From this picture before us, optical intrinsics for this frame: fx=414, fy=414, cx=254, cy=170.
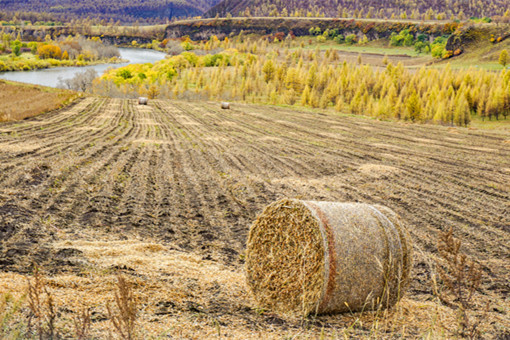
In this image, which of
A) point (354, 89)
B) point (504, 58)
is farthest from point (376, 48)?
point (354, 89)

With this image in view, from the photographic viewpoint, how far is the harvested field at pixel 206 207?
6133 mm

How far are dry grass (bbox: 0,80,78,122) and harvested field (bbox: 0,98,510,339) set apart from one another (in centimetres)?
439

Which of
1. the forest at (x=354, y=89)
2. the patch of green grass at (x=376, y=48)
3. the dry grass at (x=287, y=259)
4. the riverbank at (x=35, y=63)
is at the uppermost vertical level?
the patch of green grass at (x=376, y=48)

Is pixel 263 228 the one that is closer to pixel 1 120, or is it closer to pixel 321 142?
pixel 321 142

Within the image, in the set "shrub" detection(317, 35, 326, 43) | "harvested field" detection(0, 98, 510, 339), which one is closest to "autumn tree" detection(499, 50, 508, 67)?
"harvested field" detection(0, 98, 510, 339)

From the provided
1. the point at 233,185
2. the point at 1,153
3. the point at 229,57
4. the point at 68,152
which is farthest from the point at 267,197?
the point at 229,57

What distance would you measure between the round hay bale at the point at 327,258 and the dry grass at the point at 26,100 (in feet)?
97.9

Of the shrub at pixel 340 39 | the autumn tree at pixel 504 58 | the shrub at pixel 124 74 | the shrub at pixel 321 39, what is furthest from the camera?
the shrub at pixel 321 39

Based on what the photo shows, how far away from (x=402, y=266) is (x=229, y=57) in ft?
403

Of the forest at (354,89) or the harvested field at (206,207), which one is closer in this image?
the harvested field at (206,207)

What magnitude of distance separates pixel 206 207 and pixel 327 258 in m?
7.64

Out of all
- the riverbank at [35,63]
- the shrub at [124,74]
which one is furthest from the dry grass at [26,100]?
the riverbank at [35,63]

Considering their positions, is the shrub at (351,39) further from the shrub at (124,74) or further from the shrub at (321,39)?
the shrub at (124,74)

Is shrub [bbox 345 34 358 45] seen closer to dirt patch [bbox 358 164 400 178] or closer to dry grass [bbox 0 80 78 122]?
dry grass [bbox 0 80 78 122]
